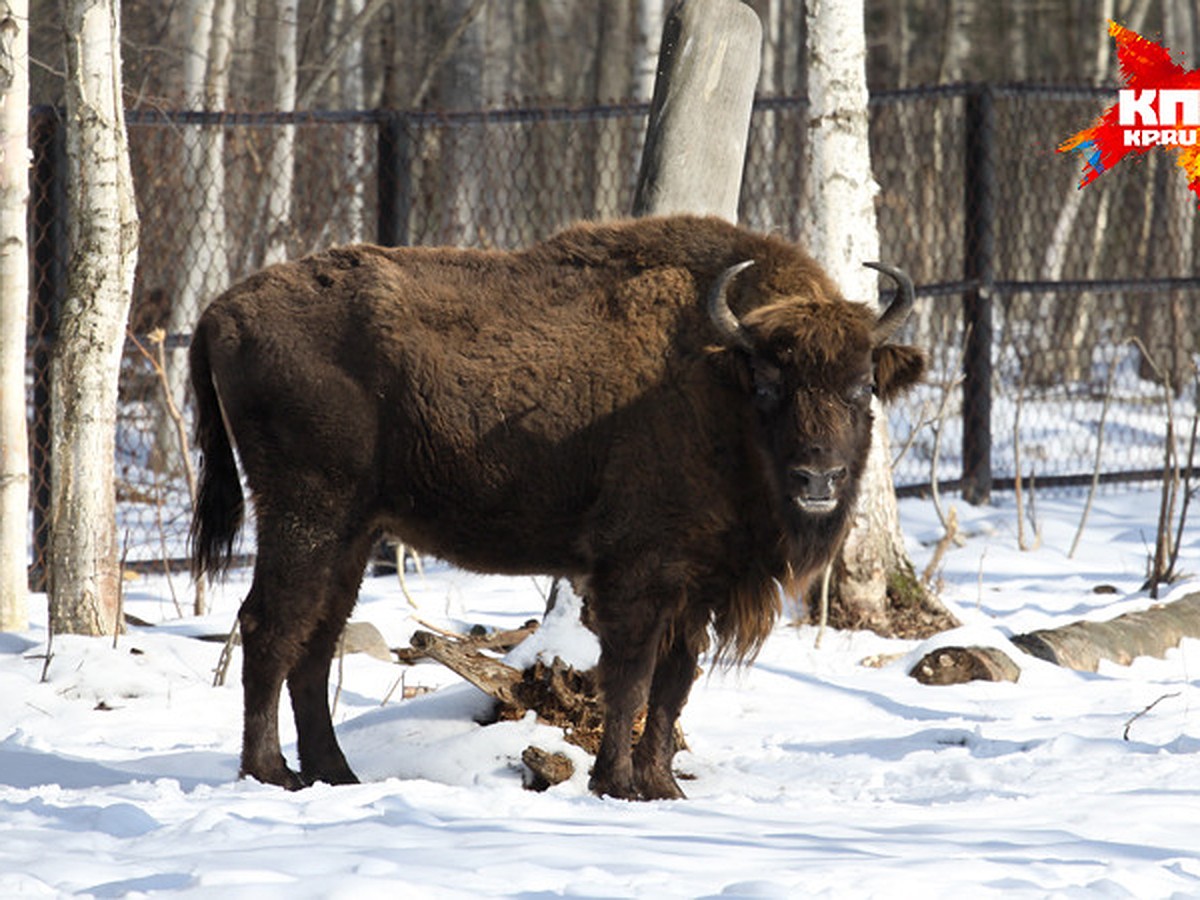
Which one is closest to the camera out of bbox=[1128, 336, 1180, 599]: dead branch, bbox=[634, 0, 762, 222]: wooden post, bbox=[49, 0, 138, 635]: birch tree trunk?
bbox=[634, 0, 762, 222]: wooden post

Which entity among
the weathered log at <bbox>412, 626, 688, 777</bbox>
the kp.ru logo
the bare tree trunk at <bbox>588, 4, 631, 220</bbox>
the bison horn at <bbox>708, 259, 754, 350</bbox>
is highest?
the bare tree trunk at <bbox>588, 4, 631, 220</bbox>

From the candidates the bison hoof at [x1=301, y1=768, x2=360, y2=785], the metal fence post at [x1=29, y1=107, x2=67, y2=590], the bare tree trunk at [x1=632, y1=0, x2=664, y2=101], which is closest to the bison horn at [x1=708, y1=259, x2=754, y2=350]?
the bison hoof at [x1=301, y1=768, x2=360, y2=785]

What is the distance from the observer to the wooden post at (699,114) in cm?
654

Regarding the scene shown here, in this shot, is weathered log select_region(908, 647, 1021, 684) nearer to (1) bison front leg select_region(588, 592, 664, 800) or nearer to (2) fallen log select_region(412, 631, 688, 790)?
(2) fallen log select_region(412, 631, 688, 790)

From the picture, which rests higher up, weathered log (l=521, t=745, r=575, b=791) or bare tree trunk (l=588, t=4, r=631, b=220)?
bare tree trunk (l=588, t=4, r=631, b=220)

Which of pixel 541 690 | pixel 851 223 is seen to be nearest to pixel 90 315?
pixel 541 690

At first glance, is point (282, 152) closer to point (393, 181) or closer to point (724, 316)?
point (393, 181)

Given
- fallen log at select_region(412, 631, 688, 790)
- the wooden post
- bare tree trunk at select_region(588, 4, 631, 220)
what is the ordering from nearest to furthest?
fallen log at select_region(412, 631, 688, 790), the wooden post, bare tree trunk at select_region(588, 4, 631, 220)

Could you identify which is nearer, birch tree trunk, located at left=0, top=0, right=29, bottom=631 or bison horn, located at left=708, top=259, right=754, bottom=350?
bison horn, located at left=708, top=259, right=754, bottom=350

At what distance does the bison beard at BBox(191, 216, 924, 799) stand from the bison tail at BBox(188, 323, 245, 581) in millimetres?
143

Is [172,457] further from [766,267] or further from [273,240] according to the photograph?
[766,267]

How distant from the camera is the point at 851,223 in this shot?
773 centimetres

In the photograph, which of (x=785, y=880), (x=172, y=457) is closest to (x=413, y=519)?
(x=785, y=880)

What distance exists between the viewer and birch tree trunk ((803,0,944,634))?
7719 millimetres
